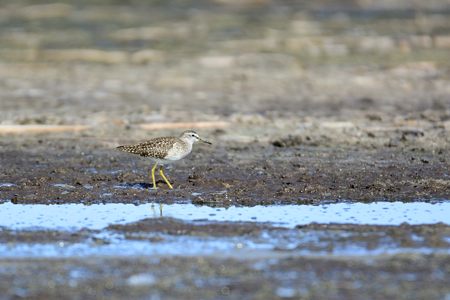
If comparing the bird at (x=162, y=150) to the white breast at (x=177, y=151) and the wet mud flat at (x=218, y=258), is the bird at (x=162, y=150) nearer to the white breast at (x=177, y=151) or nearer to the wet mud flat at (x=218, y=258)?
the white breast at (x=177, y=151)

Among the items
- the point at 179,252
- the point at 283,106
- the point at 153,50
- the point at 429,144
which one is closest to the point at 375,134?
the point at 429,144

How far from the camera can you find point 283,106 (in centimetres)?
1975

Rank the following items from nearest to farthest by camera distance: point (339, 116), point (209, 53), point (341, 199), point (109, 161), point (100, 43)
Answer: point (341, 199)
point (109, 161)
point (339, 116)
point (209, 53)
point (100, 43)

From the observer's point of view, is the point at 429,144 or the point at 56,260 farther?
the point at 429,144

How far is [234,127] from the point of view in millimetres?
17625

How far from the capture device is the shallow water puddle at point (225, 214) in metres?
11.5

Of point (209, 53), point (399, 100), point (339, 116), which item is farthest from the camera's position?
point (209, 53)

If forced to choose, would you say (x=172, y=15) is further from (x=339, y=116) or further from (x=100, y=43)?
(x=339, y=116)

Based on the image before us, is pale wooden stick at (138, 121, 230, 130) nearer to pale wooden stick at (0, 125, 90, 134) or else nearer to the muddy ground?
the muddy ground

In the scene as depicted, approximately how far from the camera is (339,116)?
1858 centimetres

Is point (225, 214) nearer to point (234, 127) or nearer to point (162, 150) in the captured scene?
point (162, 150)

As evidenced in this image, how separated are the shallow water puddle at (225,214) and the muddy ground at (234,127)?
0.28 m

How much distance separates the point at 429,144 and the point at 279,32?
12.1 metres

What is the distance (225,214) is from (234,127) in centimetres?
587
